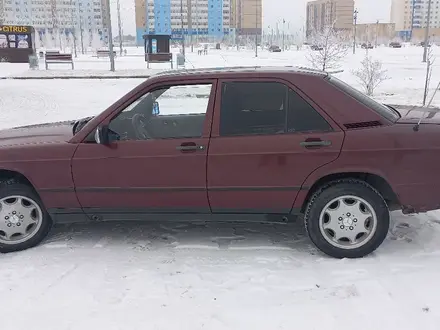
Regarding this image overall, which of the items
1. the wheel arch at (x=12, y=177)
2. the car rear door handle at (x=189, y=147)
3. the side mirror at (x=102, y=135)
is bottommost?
the wheel arch at (x=12, y=177)

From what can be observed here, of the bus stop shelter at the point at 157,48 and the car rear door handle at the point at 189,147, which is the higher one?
the bus stop shelter at the point at 157,48

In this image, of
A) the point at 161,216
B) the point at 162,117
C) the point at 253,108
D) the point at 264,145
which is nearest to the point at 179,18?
the point at 162,117

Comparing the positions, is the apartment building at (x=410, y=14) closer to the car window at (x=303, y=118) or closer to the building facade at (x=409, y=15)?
the building facade at (x=409, y=15)

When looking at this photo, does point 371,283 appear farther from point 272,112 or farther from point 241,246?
point 272,112

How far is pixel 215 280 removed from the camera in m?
3.63

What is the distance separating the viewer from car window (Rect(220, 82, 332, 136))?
3.86 meters

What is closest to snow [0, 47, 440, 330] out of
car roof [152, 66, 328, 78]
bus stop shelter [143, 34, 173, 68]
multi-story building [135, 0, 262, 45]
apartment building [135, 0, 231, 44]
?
car roof [152, 66, 328, 78]

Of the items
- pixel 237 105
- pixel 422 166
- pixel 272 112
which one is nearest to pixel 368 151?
pixel 422 166

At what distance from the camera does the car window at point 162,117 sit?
406cm

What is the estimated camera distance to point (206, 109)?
4051 millimetres

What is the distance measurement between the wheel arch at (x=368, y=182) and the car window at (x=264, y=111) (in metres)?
0.43

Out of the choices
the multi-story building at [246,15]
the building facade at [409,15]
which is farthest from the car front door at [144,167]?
the building facade at [409,15]

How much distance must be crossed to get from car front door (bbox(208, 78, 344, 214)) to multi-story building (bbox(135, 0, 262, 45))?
102 metres

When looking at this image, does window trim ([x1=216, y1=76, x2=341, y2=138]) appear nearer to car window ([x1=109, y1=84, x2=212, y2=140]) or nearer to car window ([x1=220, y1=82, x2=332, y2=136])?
car window ([x1=220, y1=82, x2=332, y2=136])
